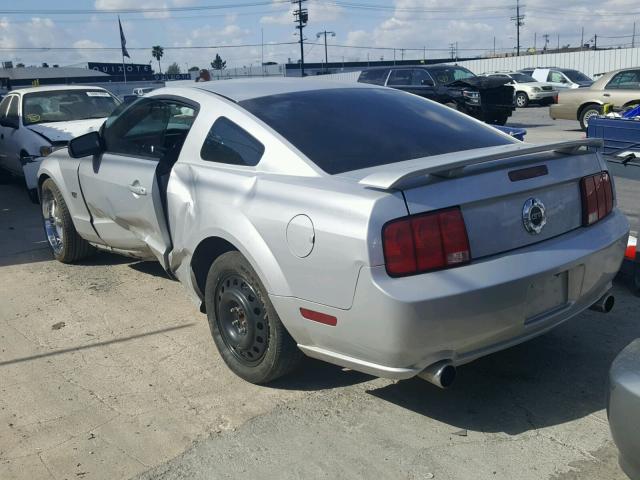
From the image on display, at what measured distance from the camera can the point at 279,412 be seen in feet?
11.3

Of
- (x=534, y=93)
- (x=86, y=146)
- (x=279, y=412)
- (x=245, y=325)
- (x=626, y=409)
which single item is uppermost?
(x=86, y=146)

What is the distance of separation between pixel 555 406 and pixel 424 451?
0.78 metres

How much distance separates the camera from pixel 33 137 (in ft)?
31.2

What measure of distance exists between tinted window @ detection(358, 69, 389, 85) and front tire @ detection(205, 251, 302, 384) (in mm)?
15925

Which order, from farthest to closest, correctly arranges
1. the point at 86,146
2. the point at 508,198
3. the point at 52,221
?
the point at 52,221
the point at 86,146
the point at 508,198

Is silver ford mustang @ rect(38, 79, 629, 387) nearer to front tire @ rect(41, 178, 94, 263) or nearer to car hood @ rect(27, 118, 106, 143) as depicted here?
front tire @ rect(41, 178, 94, 263)

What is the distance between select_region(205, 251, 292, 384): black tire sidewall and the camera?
343 centimetres

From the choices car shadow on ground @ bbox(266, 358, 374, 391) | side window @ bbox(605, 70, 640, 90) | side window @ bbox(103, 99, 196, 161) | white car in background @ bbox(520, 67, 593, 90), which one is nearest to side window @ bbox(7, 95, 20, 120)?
side window @ bbox(103, 99, 196, 161)

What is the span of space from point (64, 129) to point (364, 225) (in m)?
7.92

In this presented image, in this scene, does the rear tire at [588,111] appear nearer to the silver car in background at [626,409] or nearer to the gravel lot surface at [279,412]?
the gravel lot surface at [279,412]

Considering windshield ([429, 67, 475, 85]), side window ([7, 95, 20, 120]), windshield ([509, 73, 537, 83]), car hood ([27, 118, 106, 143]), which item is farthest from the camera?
windshield ([509, 73, 537, 83])

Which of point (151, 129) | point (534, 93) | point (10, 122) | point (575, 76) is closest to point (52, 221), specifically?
point (151, 129)

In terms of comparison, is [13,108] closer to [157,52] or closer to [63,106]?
[63,106]

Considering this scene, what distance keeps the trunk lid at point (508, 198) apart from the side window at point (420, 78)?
15492 mm
